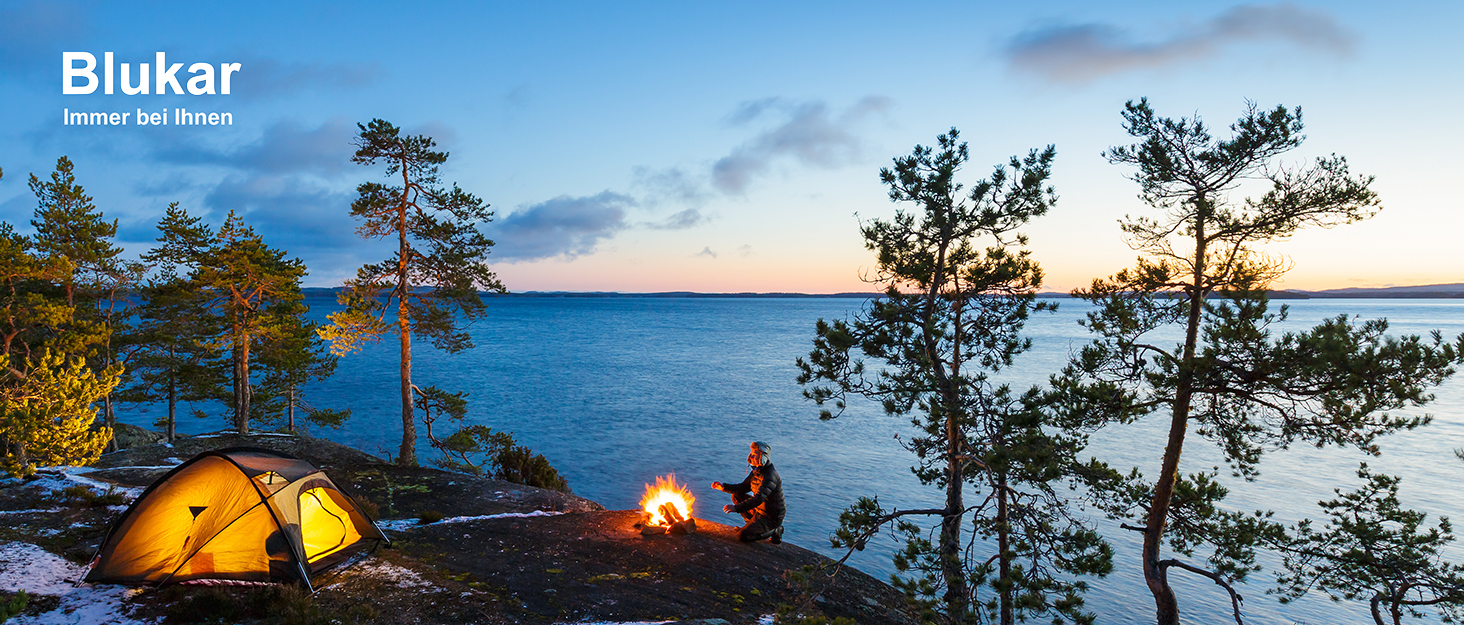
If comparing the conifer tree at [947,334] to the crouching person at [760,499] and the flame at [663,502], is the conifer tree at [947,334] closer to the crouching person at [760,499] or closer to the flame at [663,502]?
the crouching person at [760,499]

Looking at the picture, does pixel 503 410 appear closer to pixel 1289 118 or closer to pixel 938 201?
pixel 938 201

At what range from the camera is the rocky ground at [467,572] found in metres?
8.47

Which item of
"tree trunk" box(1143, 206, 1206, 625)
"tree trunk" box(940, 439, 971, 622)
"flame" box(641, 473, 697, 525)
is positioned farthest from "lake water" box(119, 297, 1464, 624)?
"flame" box(641, 473, 697, 525)

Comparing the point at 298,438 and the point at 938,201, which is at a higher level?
the point at 938,201

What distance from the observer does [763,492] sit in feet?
43.7

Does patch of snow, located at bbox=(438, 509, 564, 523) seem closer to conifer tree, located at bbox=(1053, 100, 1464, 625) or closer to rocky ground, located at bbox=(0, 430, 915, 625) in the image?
rocky ground, located at bbox=(0, 430, 915, 625)

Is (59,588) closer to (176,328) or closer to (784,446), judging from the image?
(176,328)

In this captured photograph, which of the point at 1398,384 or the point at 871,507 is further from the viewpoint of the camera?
the point at 871,507

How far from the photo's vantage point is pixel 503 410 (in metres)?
51.2

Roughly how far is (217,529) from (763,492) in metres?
9.46

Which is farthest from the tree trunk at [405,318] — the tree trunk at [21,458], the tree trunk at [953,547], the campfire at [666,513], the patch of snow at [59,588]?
the tree trunk at [953,547]

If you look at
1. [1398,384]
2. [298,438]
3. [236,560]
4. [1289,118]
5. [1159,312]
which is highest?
[1289,118]

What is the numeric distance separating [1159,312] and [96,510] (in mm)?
21801

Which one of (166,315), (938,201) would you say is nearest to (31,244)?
(166,315)
